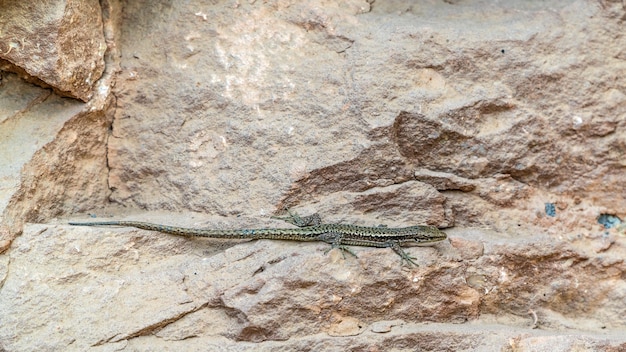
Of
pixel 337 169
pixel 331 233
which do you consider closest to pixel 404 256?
pixel 331 233

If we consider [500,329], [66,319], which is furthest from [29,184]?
[500,329]

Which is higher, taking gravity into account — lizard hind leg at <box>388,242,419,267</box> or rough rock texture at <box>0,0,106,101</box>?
rough rock texture at <box>0,0,106,101</box>

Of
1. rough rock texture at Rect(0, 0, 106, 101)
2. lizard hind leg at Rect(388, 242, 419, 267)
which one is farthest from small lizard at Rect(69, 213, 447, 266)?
rough rock texture at Rect(0, 0, 106, 101)

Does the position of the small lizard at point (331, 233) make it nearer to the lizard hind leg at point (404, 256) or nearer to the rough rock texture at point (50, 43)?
the lizard hind leg at point (404, 256)

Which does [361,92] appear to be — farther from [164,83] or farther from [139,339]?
[139,339]

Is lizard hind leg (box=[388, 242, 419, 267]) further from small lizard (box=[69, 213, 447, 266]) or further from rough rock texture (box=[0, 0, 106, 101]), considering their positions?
rough rock texture (box=[0, 0, 106, 101])

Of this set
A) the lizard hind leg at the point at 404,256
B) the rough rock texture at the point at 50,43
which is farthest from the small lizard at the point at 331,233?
the rough rock texture at the point at 50,43

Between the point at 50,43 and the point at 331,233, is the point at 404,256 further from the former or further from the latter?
the point at 50,43
